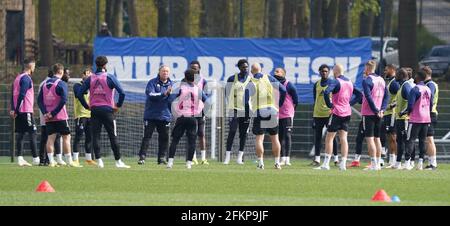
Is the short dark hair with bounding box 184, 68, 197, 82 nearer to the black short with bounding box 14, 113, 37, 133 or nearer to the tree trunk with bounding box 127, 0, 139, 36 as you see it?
the black short with bounding box 14, 113, 37, 133

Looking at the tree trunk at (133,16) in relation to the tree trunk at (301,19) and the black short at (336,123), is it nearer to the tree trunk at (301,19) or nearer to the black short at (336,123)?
the tree trunk at (301,19)

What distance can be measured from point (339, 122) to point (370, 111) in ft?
2.81

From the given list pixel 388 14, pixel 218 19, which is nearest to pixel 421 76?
pixel 218 19

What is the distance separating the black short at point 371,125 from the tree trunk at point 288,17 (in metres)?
17.6

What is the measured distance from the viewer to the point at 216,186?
68.8 feet

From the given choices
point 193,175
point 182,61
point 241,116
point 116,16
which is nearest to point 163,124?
point 241,116

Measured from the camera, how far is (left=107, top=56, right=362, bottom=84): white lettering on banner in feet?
109

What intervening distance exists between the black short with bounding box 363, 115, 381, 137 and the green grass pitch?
808 mm

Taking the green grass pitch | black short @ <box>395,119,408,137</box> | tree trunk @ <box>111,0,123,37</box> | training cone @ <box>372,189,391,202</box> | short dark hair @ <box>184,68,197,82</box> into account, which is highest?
tree trunk @ <box>111,0,123,37</box>

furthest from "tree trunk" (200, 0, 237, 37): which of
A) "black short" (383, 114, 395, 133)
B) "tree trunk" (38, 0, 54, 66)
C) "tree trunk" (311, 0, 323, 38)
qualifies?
"black short" (383, 114, 395, 133)

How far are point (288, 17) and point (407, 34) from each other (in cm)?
604

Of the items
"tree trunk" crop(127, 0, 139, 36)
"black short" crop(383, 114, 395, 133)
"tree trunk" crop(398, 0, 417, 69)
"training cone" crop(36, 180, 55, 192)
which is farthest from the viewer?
"tree trunk" crop(127, 0, 139, 36)

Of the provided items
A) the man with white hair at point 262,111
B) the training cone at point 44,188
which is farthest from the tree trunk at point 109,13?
the training cone at point 44,188

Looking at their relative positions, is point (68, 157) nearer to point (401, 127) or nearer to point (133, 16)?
point (401, 127)
